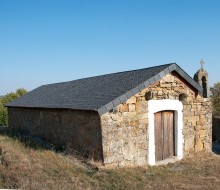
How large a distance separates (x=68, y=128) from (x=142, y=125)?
10.1 ft

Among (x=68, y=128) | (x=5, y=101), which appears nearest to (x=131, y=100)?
(x=68, y=128)

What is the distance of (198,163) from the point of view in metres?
10.6

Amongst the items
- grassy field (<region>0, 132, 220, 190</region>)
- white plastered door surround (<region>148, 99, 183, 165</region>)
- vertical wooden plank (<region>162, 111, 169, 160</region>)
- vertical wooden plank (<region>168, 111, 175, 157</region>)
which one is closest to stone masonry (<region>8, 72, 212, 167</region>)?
white plastered door surround (<region>148, 99, 183, 165</region>)

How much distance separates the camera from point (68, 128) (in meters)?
11.2

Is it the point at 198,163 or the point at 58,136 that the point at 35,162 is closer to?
the point at 58,136

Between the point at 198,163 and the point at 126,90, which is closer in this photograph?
the point at 126,90

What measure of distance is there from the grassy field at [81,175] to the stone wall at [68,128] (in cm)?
76

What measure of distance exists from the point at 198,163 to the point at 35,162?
239 inches

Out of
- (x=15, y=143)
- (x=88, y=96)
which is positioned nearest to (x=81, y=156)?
(x=88, y=96)

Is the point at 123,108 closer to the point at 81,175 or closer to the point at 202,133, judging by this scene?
the point at 81,175

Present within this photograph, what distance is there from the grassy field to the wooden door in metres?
0.77

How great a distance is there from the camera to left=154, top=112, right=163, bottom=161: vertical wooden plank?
10.7 m

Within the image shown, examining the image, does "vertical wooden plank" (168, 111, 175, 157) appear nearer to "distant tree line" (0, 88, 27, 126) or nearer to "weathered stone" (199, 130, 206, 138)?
"weathered stone" (199, 130, 206, 138)

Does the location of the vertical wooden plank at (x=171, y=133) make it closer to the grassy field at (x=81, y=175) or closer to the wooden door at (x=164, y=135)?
the wooden door at (x=164, y=135)
